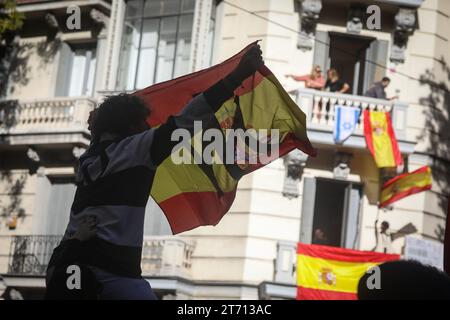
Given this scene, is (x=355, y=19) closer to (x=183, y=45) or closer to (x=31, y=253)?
(x=183, y=45)

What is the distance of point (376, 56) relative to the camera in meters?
16.6

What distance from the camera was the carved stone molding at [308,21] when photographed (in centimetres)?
1642

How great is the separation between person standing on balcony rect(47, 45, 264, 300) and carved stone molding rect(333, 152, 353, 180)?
10.7m

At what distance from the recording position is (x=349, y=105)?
16.1 meters

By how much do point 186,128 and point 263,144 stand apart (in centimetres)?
114

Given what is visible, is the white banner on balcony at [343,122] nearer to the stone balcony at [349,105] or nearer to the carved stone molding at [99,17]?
the stone balcony at [349,105]

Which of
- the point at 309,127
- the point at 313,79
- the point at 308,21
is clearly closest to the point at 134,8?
the point at 308,21

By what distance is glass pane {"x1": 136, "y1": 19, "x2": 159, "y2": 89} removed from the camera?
16.7m

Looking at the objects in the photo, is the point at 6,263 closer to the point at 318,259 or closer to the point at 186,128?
the point at 318,259

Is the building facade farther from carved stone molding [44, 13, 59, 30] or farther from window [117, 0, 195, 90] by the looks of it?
carved stone molding [44, 13, 59, 30]

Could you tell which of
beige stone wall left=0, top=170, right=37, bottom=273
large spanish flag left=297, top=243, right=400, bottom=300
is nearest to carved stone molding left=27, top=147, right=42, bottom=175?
beige stone wall left=0, top=170, right=37, bottom=273

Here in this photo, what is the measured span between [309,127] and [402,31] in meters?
2.42
